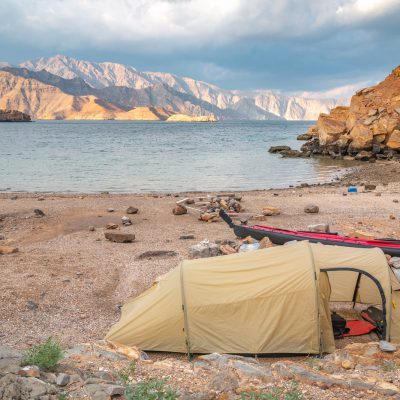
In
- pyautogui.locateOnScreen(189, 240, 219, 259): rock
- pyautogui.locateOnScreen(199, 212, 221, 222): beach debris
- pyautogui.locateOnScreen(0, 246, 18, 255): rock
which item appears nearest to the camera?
pyautogui.locateOnScreen(189, 240, 219, 259): rock

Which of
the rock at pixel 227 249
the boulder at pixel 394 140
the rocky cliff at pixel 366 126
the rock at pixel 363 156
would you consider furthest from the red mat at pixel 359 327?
the boulder at pixel 394 140

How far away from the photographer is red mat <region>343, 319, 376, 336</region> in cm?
916

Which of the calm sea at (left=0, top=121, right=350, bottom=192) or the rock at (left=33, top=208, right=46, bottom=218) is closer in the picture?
the rock at (left=33, top=208, right=46, bottom=218)

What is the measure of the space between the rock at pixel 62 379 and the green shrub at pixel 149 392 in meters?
0.79

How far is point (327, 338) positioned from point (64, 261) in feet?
26.4

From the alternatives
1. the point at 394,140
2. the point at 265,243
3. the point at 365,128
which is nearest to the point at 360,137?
the point at 365,128

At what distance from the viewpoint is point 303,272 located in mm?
8414

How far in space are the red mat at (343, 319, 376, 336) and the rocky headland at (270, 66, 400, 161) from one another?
1708 inches

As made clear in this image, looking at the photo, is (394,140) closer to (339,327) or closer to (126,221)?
(126,221)

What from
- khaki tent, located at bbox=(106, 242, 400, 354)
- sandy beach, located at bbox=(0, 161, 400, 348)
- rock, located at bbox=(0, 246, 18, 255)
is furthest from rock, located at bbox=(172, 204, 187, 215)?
khaki tent, located at bbox=(106, 242, 400, 354)

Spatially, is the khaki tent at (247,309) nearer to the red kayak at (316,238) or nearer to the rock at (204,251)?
the red kayak at (316,238)

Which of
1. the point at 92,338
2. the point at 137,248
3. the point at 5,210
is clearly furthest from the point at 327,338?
the point at 5,210

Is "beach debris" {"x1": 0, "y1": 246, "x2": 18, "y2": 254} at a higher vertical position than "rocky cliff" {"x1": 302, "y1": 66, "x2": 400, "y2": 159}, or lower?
lower

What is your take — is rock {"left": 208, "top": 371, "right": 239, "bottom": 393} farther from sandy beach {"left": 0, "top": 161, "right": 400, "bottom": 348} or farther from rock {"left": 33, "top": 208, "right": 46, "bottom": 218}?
rock {"left": 33, "top": 208, "right": 46, "bottom": 218}
